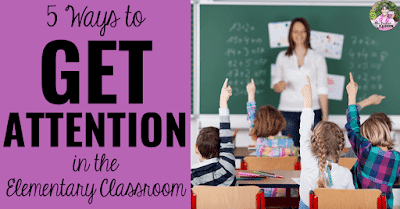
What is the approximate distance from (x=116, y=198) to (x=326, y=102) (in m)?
4.10

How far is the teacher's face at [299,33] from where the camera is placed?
4473 mm

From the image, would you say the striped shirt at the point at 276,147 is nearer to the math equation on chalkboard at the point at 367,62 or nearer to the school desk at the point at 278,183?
the school desk at the point at 278,183

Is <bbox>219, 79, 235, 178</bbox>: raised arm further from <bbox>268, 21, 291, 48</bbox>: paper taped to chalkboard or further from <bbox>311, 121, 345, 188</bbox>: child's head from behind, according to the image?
<bbox>268, 21, 291, 48</bbox>: paper taped to chalkboard

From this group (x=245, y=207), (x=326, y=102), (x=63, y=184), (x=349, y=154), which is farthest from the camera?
(x=326, y=102)

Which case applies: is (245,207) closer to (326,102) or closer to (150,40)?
(150,40)

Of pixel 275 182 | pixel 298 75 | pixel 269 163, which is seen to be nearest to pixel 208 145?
pixel 275 182

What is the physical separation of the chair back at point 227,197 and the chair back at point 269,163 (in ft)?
3.31

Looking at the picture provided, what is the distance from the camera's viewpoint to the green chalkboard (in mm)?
4645

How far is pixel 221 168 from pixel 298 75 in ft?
9.16

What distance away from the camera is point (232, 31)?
4.66 metres

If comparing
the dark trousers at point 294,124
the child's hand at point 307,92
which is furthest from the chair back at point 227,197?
the dark trousers at point 294,124

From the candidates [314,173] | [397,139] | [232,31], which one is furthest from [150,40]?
[397,139]

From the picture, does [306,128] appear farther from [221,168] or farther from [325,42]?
[325,42]

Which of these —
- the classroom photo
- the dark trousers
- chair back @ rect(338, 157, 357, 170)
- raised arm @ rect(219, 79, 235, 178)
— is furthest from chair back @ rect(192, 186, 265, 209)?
the dark trousers
